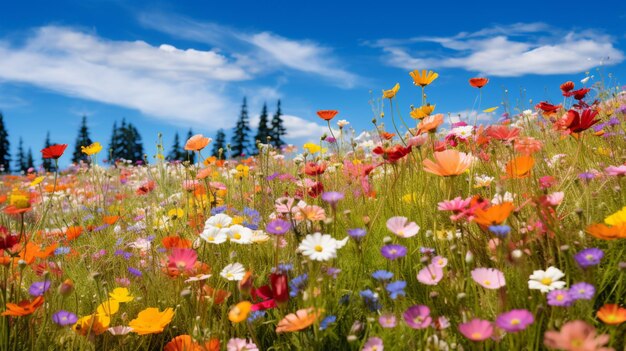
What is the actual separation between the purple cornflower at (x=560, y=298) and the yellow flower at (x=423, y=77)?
6.06ft

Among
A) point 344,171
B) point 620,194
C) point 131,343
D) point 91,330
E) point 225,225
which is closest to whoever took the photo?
point 91,330

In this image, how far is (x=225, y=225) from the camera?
5.97ft

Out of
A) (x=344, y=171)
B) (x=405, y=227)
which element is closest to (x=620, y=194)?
(x=405, y=227)

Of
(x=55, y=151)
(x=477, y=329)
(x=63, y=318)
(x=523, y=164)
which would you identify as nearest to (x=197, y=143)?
(x=55, y=151)

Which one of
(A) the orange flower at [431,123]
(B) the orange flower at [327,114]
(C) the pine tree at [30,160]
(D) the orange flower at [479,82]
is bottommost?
(C) the pine tree at [30,160]

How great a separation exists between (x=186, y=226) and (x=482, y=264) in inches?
62.4

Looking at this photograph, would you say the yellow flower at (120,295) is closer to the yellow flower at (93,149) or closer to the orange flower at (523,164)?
the orange flower at (523,164)

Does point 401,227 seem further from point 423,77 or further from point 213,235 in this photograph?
point 423,77

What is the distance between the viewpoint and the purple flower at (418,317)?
1.31m

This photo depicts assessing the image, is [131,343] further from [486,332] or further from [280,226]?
[486,332]

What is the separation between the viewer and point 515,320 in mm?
1191

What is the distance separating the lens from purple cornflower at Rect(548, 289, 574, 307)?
1227 mm

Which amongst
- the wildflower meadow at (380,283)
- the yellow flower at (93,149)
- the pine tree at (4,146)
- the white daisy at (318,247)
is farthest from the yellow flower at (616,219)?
the pine tree at (4,146)

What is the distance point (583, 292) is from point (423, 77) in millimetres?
1929
